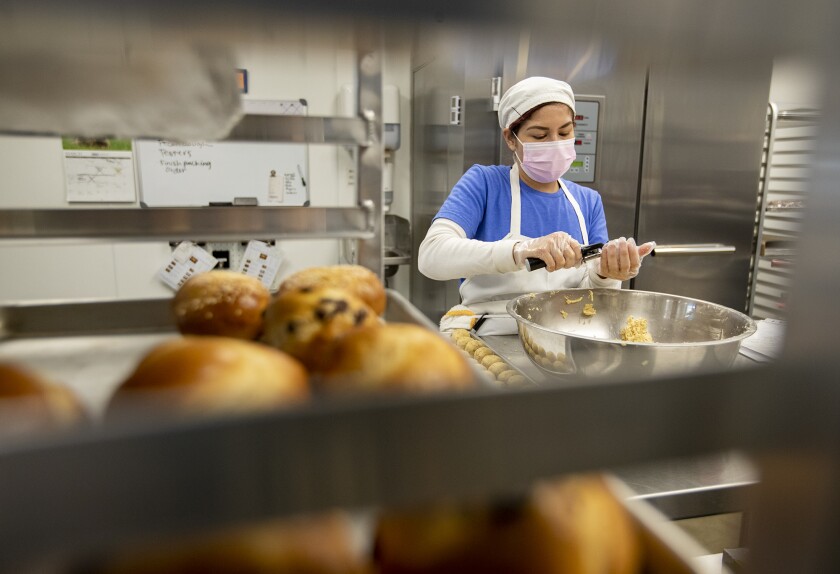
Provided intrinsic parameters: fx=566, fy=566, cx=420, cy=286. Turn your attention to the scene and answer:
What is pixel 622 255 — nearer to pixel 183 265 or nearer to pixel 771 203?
pixel 183 265

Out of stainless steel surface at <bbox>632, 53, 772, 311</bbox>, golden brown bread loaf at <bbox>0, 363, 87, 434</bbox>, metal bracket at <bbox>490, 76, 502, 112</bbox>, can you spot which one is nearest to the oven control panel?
stainless steel surface at <bbox>632, 53, 772, 311</bbox>

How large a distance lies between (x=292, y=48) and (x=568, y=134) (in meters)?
1.74

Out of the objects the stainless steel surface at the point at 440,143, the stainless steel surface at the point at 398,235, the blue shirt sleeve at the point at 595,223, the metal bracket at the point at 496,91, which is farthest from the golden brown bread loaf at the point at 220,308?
the stainless steel surface at the point at 398,235

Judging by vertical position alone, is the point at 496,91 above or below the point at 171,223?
above

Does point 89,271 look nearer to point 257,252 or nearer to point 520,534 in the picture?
point 257,252

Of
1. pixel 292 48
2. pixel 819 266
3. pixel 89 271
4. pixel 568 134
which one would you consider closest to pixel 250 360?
pixel 292 48

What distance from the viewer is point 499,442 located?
25 centimetres

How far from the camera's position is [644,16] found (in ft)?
0.91

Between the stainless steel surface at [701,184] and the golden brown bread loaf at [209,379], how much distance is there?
297 cm

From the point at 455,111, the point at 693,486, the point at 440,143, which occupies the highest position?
the point at 455,111

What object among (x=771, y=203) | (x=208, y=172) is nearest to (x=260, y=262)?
(x=208, y=172)

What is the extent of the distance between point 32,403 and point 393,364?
0.54ft

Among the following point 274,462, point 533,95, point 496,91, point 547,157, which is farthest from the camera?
point 496,91

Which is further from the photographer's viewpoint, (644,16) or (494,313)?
(494,313)
